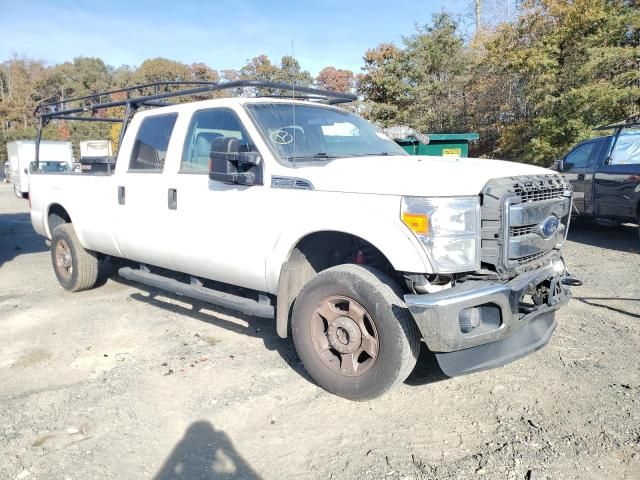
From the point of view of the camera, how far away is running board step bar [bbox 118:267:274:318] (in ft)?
13.2

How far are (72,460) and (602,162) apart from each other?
28.2 feet

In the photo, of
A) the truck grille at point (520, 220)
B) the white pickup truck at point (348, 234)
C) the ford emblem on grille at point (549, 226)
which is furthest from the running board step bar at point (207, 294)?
the ford emblem on grille at point (549, 226)

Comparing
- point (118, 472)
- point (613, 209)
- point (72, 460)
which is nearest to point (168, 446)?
point (118, 472)

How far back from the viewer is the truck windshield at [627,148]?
8172 mm

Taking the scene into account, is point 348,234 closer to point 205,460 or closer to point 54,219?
point 205,460

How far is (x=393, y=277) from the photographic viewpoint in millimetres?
3562

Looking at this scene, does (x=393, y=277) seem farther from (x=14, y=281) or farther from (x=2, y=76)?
(x=2, y=76)

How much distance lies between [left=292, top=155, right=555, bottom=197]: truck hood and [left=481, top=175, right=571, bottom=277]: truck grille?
9cm

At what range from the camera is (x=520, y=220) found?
3174 millimetres

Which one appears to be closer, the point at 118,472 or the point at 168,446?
the point at 118,472

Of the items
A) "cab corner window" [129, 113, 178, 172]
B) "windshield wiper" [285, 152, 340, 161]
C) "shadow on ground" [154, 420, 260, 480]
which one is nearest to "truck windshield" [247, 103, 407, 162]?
"windshield wiper" [285, 152, 340, 161]

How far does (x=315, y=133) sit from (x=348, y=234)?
1.19 metres

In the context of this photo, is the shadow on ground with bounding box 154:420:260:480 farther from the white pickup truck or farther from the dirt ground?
the white pickup truck

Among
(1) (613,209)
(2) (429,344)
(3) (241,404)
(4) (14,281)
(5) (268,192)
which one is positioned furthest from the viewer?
(1) (613,209)
